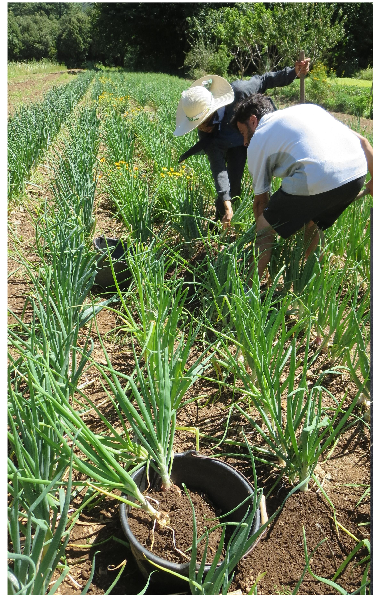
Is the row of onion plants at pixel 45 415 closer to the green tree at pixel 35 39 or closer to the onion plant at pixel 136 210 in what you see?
the onion plant at pixel 136 210

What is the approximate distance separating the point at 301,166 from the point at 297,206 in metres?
0.17

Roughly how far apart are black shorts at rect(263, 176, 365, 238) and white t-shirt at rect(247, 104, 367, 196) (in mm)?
35

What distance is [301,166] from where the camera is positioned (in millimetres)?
2090

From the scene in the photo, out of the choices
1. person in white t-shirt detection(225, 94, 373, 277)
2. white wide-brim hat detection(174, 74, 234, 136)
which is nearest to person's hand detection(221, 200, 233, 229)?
person in white t-shirt detection(225, 94, 373, 277)

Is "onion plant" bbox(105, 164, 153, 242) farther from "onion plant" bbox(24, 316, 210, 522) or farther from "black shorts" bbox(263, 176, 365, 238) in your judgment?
"onion plant" bbox(24, 316, 210, 522)

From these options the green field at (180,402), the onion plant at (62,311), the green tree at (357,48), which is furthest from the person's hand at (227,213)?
the green tree at (357,48)

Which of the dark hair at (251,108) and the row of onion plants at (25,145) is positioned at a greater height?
the dark hair at (251,108)

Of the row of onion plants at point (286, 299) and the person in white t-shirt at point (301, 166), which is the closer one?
the row of onion plants at point (286, 299)

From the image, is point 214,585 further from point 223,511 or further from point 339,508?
point 339,508

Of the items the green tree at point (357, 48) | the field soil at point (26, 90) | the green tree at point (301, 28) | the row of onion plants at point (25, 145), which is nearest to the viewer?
the row of onion plants at point (25, 145)

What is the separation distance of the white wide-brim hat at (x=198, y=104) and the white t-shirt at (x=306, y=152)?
23.9 inches

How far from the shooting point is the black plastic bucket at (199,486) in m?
1.14

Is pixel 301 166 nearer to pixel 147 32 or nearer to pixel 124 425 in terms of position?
pixel 124 425

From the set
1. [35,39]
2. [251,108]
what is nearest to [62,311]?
[251,108]
